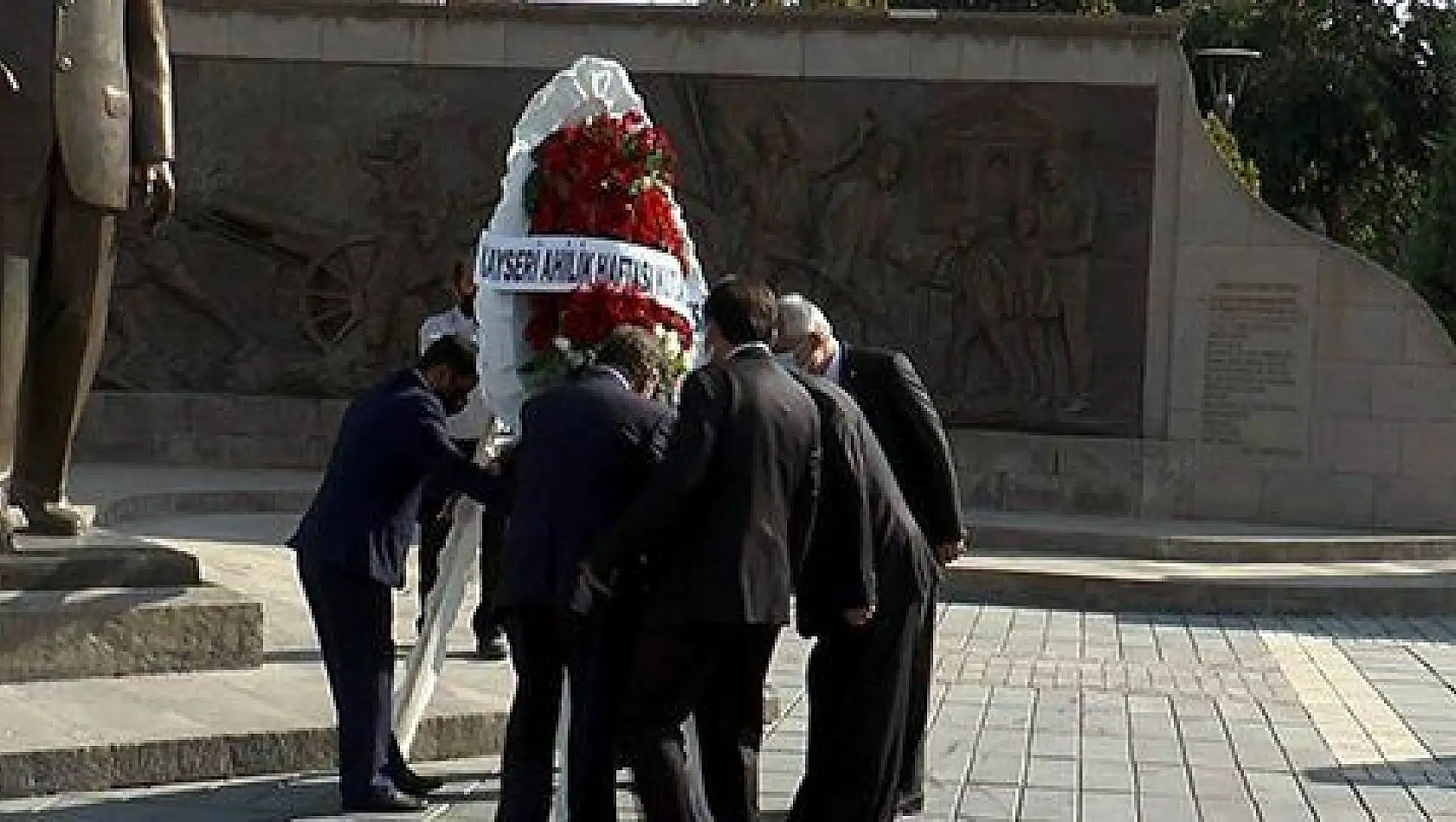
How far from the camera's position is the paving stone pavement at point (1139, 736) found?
6367 millimetres

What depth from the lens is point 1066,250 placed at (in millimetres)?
15102

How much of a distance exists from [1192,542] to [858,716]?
8.79 meters

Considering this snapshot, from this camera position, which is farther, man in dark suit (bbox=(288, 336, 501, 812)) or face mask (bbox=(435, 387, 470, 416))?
face mask (bbox=(435, 387, 470, 416))

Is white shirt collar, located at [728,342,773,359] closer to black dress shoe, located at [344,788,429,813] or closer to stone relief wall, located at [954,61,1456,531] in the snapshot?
black dress shoe, located at [344,788,429,813]

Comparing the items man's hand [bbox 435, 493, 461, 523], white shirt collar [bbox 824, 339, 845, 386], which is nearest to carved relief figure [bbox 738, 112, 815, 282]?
man's hand [bbox 435, 493, 461, 523]

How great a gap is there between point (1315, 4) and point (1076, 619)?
29.3m

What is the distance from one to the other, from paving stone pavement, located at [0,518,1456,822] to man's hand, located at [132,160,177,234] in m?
1.76

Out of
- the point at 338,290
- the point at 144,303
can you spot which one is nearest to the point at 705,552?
the point at 338,290

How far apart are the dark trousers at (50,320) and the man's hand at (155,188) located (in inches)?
5.1

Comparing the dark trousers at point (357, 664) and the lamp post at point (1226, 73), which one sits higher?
the lamp post at point (1226, 73)

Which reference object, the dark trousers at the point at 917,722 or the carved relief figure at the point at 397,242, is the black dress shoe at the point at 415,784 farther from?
the carved relief figure at the point at 397,242

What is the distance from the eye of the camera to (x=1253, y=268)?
1523 cm

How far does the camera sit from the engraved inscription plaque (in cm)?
1518

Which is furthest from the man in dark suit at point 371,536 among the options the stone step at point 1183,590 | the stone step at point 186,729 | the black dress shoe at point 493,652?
the stone step at point 1183,590
